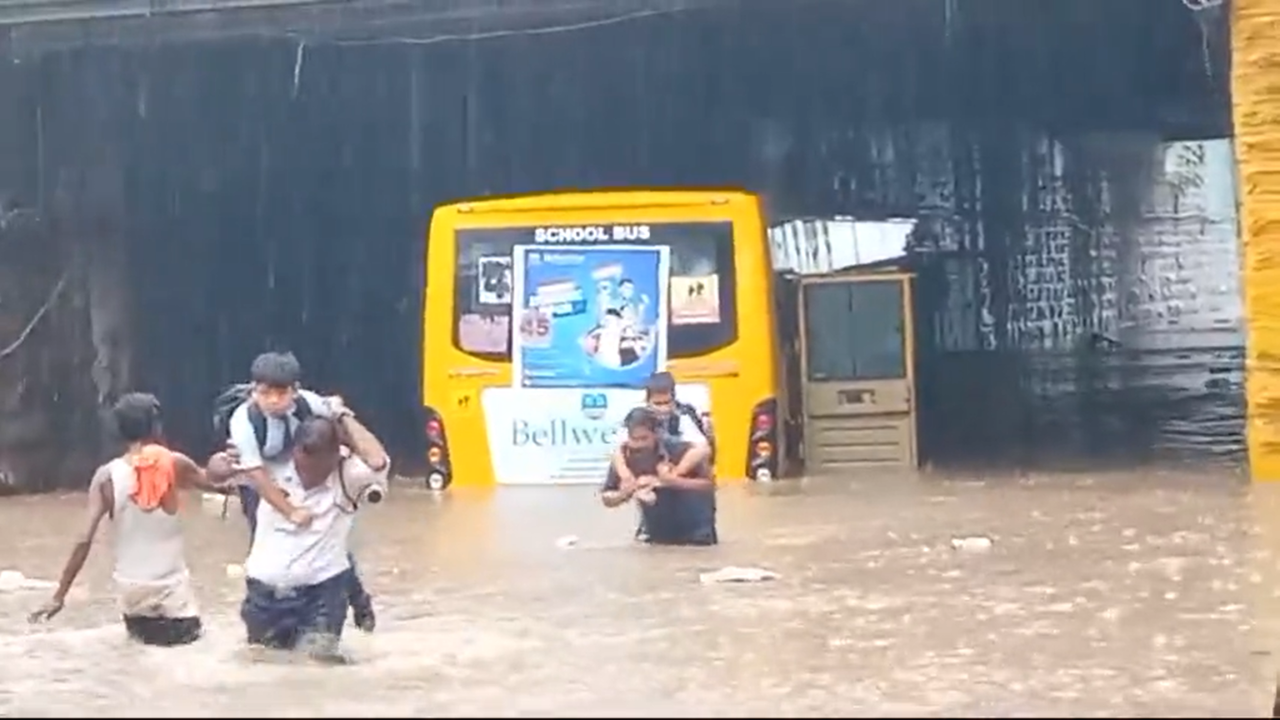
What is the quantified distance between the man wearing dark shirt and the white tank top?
4087 millimetres

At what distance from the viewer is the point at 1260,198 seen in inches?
745

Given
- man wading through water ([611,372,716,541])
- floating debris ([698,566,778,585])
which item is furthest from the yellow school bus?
floating debris ([698,566,778,585])

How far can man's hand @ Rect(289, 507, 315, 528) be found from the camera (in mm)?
9359

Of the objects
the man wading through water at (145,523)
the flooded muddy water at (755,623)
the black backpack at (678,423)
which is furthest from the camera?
the black backpack at (678,423)

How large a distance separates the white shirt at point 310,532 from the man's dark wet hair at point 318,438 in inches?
4.3

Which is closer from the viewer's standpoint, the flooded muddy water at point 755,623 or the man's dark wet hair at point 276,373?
the flooded muddy water at point 755,623

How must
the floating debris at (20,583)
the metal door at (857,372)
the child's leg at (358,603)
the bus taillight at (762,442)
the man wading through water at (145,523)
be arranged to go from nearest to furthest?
the man wading through water at (145,523), the child's leg at (358,603), the floating debris at (20,583), the bus taillight at (762,442), the metal door at (857,372)

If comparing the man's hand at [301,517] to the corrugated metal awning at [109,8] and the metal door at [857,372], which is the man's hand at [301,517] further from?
the corrugated metal awning at [109,8]

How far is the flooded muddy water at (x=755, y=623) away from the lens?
820cm

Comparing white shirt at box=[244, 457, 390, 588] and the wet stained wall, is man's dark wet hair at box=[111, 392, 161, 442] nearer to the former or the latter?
white shirt at box=[244, 457, 390, 588]

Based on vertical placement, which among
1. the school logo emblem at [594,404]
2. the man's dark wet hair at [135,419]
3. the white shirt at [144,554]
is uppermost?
the school logo emblem at [594,404]

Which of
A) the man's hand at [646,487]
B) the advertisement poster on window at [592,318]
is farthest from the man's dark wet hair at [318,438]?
the advertisement poster on window at [592,318]

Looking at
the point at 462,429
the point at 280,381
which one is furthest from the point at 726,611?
the point at 462,429

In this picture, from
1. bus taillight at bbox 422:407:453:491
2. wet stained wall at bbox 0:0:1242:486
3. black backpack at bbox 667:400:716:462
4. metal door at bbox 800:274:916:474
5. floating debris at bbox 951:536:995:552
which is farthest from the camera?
wet stained wall at bbox 0:0:1242:486
